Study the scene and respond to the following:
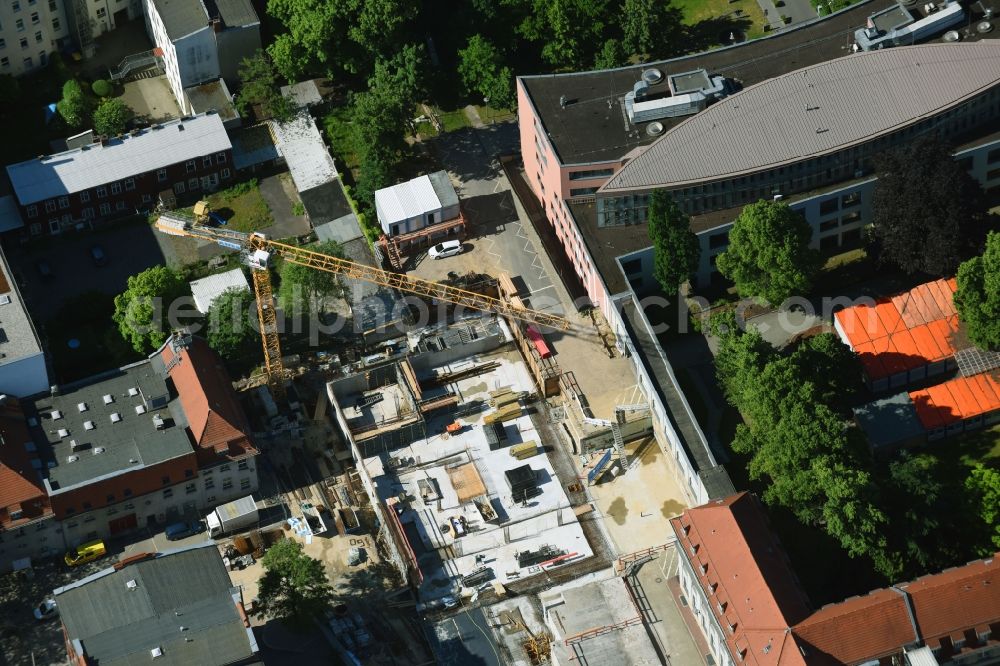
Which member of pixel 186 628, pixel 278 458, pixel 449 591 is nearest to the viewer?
pixel 186 628

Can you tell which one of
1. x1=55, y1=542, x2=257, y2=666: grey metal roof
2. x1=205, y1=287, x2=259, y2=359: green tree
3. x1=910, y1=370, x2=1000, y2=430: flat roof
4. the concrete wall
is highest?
the concrete wall

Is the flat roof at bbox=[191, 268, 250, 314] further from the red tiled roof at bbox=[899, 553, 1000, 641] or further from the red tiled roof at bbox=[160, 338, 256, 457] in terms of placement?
the red tiled roof at bbox=[899, 553, 1000, 641]

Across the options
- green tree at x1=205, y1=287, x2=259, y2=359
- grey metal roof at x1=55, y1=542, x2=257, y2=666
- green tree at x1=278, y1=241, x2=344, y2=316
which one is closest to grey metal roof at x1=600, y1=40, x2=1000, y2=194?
green tree at x1=278, y1=241, x2=344, y2=316

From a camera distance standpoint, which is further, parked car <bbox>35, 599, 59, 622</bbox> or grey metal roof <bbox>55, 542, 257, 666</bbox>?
parked car <bbox>35, 599, 59, 622</bbox>

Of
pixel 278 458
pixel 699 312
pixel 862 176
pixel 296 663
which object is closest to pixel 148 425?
pixel 278 458

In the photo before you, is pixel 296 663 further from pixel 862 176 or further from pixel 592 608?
pixel 862 176

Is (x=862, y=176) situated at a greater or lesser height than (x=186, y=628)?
greater

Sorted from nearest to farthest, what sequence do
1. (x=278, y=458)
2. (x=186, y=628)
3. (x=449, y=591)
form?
(x=186, y=628), (x=449, y=591), (x=278, y=458)
